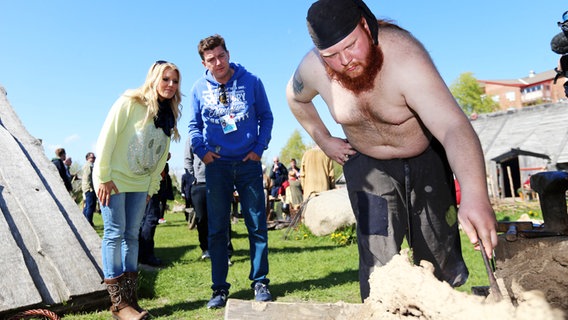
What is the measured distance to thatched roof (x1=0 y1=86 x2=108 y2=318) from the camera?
3826 mm

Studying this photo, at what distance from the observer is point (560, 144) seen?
25469 mm

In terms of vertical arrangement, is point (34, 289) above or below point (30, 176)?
below

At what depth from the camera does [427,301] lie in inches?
55.5

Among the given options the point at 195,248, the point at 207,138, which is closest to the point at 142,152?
the point at 207,138

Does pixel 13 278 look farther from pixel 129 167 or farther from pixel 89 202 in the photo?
pixel 89 202

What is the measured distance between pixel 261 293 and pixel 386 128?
7.60 ft

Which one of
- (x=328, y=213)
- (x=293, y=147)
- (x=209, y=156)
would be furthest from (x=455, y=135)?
(x=293, y=147)

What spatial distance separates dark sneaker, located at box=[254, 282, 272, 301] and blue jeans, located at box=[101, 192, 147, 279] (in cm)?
108

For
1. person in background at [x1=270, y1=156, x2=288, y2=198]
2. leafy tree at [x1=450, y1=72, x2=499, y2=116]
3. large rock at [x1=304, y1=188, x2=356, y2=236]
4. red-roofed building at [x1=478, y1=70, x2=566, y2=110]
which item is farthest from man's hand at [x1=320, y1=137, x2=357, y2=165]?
red-roofed building at [x1=478, y1=70, x2=566, y2=110]

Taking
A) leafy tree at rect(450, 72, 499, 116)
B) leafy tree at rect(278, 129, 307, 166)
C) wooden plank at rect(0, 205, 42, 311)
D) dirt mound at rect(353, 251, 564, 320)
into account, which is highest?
leafy tree at rect(450, 72, 499, 116)

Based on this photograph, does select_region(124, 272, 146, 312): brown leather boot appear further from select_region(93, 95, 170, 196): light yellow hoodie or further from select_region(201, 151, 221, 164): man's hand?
select_region(201, 151, 221, 164): man's hand

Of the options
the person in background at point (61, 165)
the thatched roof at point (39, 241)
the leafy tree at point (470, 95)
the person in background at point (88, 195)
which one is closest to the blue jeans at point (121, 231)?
the thatched roof at point (39, 241)

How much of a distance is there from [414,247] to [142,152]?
7.50 ft

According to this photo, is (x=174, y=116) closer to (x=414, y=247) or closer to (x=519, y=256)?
(x=414, y=247)
